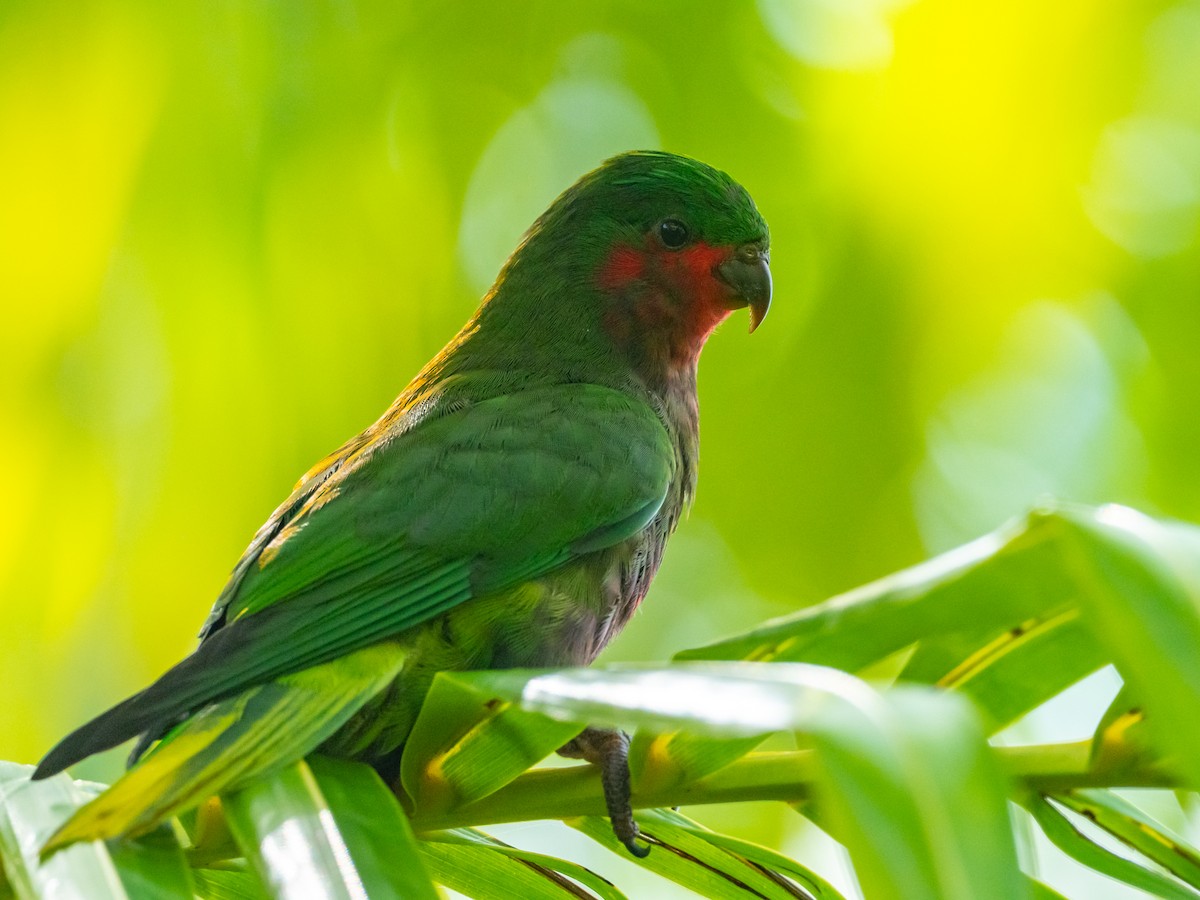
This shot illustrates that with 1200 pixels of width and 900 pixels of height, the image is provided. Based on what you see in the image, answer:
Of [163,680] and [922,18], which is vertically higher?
[922,18]

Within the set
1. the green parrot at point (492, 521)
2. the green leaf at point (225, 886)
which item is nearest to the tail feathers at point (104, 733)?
the green parrot at point (492, 521)

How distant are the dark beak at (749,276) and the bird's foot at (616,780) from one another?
1.39m

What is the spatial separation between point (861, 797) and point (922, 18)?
3.20 metres

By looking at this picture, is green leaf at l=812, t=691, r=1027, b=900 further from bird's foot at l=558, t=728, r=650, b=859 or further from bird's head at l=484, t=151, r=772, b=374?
bird's head at l=484, t=151, r=772, b=374

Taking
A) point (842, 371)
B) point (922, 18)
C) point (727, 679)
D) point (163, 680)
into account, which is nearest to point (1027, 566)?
point (727, 679)

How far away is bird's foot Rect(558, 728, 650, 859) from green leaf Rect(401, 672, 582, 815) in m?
0.14

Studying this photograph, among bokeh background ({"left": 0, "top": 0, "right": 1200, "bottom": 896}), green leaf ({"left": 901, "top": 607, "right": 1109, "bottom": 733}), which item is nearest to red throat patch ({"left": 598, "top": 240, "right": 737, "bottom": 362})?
bokeh background ({"left": 0, "top": 0, "right": 1200, "bottom": 896})

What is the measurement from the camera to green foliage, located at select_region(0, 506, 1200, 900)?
75 cm

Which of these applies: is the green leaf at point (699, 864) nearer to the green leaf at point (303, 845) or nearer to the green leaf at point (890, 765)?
the green leaf at point (303, 845)

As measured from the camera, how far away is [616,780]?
1.45m

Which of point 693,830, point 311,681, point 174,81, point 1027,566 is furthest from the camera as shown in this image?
point 174,81

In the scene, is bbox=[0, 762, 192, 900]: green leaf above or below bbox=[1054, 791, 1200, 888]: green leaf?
above

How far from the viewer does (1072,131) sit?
355 cm

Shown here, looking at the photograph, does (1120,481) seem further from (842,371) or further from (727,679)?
(727,679)
